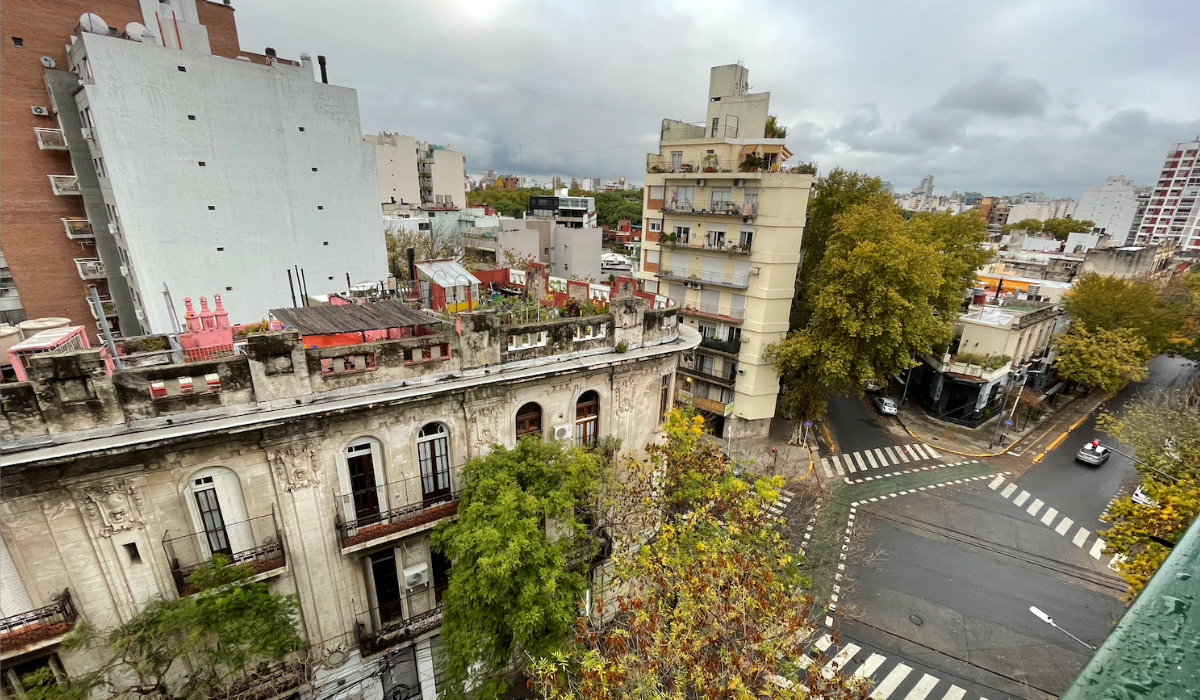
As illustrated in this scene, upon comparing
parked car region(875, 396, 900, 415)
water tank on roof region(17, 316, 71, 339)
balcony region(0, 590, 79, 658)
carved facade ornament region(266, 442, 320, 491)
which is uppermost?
water tank on roof region(17, 316, 71, 339)

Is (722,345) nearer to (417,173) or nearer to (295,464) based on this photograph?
(295,464)

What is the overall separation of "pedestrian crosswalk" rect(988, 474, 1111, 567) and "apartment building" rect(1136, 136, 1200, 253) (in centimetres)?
12219

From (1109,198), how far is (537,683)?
18323 centimetres

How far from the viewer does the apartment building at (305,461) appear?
401 inches

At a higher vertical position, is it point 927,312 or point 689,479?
point 927,312

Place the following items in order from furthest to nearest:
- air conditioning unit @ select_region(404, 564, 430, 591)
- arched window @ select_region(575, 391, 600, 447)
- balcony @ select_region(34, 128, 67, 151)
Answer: balcony @ select_region(34, 128, 67, 151)
arched window @ select_region(575, 391, 600, 447)
air conditioning unit @ select_region(404, 564, 430, 591)

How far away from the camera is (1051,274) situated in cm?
5653

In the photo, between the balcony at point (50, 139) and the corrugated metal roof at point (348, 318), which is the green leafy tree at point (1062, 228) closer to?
the corrugated metal roof at point (348, 318)

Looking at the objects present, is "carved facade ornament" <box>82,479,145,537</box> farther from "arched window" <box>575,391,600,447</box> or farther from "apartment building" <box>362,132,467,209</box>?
"apartment building" <box>362,132,467,209</box>

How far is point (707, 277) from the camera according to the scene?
33.9m

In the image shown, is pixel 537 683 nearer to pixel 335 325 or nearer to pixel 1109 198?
pixel 335 325

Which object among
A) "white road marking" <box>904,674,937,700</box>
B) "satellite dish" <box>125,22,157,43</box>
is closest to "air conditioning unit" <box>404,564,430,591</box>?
"white road marking" <box>904,674,937,700</box>

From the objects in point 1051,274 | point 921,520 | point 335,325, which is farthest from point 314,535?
point 1051,274

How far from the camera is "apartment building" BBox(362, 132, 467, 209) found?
74.8 m
